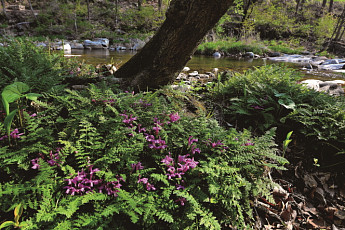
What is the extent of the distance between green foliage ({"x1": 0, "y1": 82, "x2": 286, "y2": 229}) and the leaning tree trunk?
1174 millimetres

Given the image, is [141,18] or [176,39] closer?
[176,39]

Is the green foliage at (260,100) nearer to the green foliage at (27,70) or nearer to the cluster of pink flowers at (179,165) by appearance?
the cluster of pink flowers at (179,165)

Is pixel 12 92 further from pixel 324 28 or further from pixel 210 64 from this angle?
pixel 324 28

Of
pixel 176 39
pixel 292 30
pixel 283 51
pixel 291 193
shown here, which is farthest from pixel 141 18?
pixel 291 193

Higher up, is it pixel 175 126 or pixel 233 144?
pixel 175 126

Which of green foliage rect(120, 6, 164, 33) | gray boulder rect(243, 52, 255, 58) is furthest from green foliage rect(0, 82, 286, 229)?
green foliage rect(120, 6, 164, 33)

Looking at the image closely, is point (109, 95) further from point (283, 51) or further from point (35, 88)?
point (283, 51)

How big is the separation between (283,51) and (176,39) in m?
21.6

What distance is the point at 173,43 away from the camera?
2727mm

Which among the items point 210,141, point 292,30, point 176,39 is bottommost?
point 210,141

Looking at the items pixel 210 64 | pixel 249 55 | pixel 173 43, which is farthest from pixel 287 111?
pixel 249 55

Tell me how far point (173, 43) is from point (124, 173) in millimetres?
2077

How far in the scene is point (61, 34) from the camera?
22.8 metres

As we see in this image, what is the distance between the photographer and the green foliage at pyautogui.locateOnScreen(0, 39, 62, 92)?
74.0 inches
